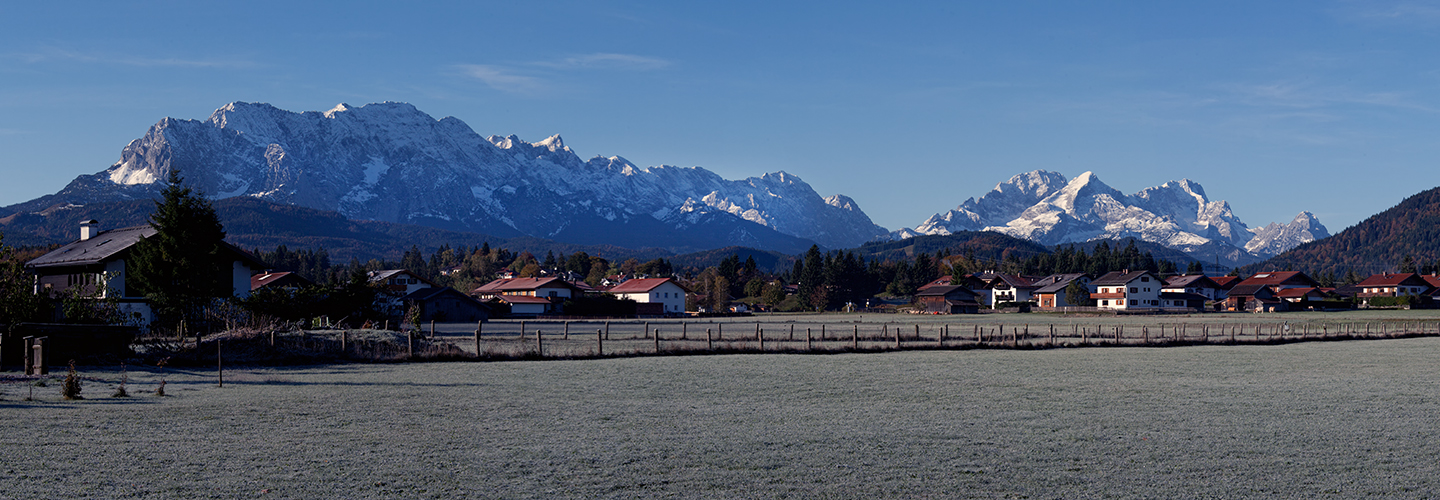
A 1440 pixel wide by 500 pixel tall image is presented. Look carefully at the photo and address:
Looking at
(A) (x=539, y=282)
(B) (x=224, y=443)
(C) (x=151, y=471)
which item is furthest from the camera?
(A) (x=539, y=282)

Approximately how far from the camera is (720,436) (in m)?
19.1

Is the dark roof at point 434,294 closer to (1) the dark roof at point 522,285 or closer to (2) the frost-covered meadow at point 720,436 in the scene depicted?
(1) the dark roof at point 522,285

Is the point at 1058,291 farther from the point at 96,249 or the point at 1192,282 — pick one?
the point at 96,249

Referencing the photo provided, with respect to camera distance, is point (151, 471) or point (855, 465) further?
point (855, 465)

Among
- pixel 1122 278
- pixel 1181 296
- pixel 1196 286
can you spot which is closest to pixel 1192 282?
pixel 1196 286

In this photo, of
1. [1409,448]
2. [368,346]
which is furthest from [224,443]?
[368,346]

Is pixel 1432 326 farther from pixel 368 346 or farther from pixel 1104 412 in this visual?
pixel 368 346

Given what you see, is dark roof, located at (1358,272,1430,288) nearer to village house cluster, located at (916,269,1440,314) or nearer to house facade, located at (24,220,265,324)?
village house cluster, located at (916,269,1440,314)

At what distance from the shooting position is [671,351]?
43.9m

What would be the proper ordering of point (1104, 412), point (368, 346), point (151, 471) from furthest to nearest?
point (368, 346) → point (1104, 412) → point (151, 471)

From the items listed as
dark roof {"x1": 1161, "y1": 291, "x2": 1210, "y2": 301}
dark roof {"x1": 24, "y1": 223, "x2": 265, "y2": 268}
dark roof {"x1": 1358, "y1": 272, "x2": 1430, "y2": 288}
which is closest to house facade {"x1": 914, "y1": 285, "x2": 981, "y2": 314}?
dark roof {"x1": 1161, "y1": 291, "x2": 1210, "y2": 301}

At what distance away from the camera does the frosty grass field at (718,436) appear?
577 inches

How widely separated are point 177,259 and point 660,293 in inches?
3463

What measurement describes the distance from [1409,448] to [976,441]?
274 inches
